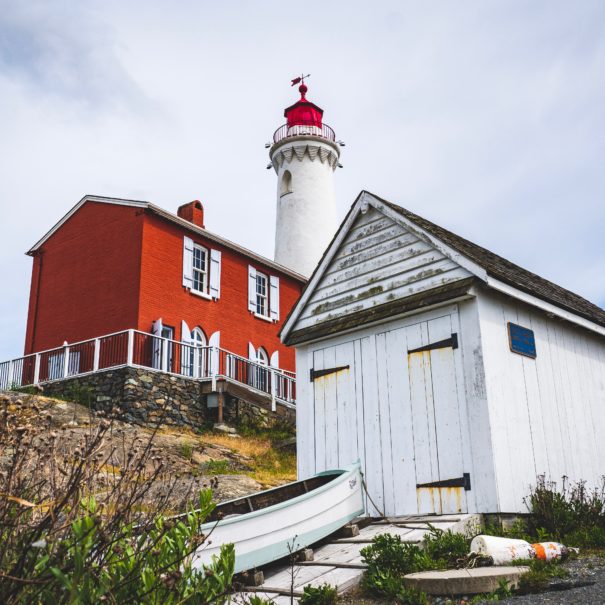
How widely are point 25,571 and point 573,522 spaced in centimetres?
692

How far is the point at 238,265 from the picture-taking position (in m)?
26.4

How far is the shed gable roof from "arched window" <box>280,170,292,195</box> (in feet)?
71.3

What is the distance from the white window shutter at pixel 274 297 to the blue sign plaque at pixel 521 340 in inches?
702

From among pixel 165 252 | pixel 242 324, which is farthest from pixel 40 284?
pixel 242 324

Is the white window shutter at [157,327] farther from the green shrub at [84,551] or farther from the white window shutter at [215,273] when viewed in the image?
the green shrub at [84,551]

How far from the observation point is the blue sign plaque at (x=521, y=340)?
9735 mm

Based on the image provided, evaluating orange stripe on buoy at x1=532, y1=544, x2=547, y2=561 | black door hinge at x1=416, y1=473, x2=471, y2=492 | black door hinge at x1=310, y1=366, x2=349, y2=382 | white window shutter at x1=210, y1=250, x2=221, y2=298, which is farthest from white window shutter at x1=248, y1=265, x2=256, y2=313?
orange stripe on buoy at x1=532, y1=544, x2=547, y2=561

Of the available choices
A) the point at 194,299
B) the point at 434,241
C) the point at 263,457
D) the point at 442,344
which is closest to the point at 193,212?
the point at 194,299

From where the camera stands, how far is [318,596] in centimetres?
636

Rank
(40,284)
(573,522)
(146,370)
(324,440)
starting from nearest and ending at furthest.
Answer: (573,522), (324,440), (146,370), (40,284)

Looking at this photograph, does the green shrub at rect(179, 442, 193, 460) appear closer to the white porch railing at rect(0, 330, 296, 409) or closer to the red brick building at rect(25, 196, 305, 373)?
the white porch railing at rect(0, 330, 296, 409)

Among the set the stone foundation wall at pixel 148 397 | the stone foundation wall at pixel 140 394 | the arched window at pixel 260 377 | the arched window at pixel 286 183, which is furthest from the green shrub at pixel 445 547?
the arched window at pixel 286 183

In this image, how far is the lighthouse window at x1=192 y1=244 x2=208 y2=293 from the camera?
24.6 meters

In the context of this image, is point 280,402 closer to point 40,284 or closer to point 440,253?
point 40,284
